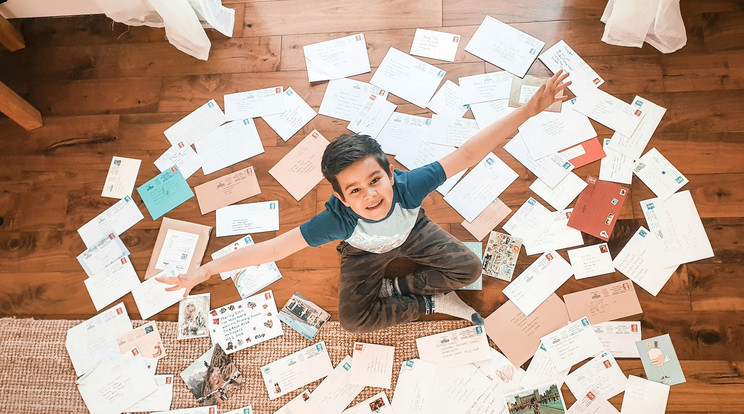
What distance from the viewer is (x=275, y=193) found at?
7.02 feet

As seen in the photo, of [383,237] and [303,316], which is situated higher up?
[383,237]

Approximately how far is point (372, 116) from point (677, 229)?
1.19 meters

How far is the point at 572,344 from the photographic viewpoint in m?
1.88

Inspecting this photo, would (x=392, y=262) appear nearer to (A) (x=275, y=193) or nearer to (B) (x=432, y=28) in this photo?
(A) (x=275, y=193)

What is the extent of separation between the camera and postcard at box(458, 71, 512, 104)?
7.05ft

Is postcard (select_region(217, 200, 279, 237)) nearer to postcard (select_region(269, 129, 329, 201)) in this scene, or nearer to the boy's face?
postcard (select_region(269, 129, 329, 201))

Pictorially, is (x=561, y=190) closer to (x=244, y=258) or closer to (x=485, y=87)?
(x=485, y=87)

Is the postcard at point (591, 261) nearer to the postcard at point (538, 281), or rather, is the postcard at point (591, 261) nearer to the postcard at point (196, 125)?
the postcard at point (538, 281)

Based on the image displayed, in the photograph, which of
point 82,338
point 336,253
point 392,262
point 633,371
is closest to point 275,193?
point 336,253

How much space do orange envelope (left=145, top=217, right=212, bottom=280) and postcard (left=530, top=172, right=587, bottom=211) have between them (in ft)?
4.13

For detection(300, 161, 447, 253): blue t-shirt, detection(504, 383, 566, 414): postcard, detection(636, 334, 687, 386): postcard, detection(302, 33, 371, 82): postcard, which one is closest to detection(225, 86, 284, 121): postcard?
detection(302, 33, 371, 82): postcard

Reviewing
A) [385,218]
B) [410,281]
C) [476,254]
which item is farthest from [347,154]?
[476,254]

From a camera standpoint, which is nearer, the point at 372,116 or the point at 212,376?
the point at 212,376

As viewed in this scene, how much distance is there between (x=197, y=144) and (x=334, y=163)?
989 mm
